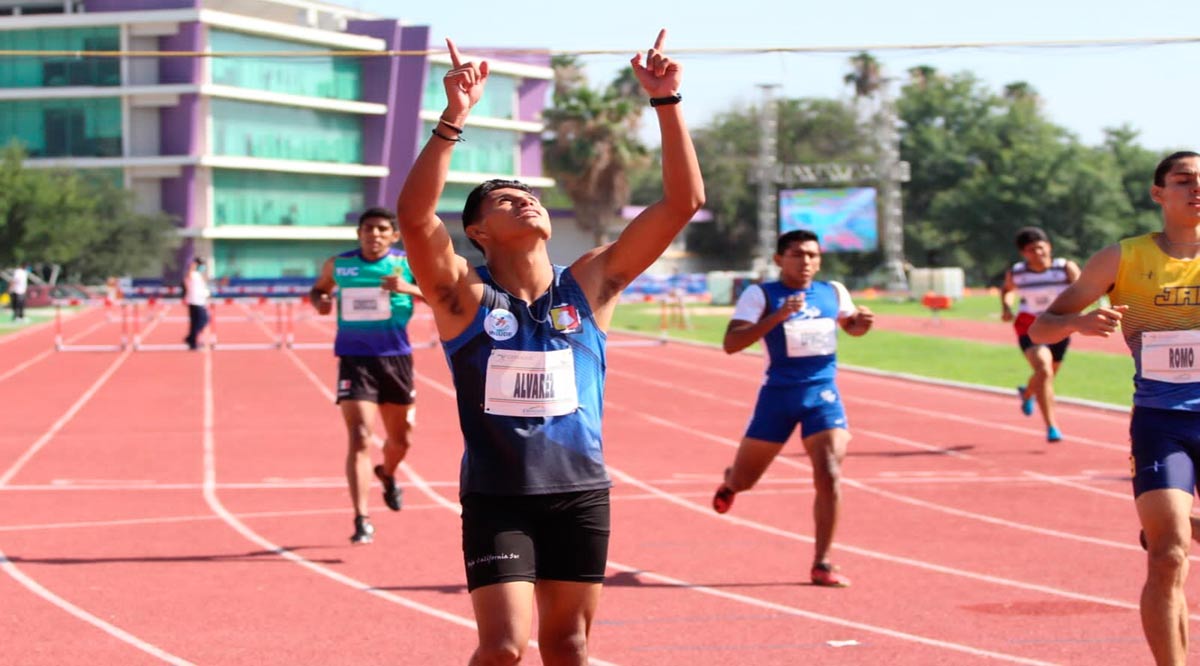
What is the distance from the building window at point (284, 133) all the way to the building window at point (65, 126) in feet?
16.8

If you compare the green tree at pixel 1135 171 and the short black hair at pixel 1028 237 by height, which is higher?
the green tree at pixel 1135 171

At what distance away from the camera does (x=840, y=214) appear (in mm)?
59938

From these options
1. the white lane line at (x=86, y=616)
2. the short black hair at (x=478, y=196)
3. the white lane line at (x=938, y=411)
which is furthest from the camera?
the white lane line at (x=938, y=411)

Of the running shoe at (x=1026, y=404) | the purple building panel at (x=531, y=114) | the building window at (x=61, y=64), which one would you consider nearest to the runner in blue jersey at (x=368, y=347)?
the running shoe at (x=1026, y=404)

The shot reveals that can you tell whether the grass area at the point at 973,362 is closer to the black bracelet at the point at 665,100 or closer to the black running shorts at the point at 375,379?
the black running shorts at the point at 375,379

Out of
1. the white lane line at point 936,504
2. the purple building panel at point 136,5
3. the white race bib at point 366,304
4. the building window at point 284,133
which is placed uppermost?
the purple building panel at point 136,5

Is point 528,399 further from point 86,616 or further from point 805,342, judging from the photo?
point 805,342

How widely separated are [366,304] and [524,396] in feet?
18.1

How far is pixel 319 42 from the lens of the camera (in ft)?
245

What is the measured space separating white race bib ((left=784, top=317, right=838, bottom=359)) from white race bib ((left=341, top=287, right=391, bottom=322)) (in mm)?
2728

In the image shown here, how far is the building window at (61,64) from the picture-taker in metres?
70.8

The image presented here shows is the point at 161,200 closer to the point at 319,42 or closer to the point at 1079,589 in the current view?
the point at 319,42

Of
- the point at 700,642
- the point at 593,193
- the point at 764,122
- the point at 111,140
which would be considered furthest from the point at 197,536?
the point at 111,140

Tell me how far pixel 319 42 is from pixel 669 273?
2231 cm
